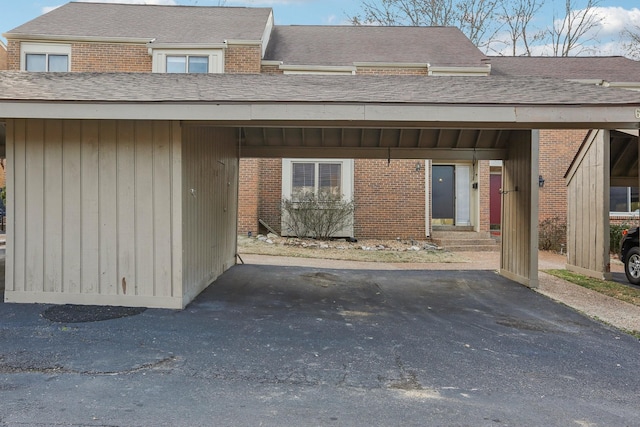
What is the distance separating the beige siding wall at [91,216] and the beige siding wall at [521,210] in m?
6.16

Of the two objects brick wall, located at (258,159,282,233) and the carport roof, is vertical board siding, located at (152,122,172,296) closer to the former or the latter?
the carport roof

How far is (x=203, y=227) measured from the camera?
7.74 meters

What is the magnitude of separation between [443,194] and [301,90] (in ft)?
37.1

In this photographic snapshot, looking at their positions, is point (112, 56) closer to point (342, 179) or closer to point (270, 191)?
point (270, 191)

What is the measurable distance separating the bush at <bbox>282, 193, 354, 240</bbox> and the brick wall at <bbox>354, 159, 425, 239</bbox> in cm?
67

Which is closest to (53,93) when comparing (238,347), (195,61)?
(238,347)

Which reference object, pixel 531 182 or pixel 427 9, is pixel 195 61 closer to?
pixel 531 182

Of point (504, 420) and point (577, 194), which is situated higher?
point (577, 194)

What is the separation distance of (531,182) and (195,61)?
1130cm

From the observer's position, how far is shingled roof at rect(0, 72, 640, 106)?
228 inches

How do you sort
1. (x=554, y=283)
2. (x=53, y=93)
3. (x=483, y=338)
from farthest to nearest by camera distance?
(x=554, y=283) < (x=53, y=93) < (x=483, y=338)

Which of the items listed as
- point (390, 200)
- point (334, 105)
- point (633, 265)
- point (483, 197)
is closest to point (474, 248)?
point (483, 197)

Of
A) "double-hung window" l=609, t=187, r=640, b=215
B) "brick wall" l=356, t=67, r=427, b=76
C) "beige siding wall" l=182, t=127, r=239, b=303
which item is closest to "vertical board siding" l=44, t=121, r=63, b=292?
"beige siding wall" l=182, t=127, r=239, b=303

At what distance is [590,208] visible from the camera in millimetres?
10289
